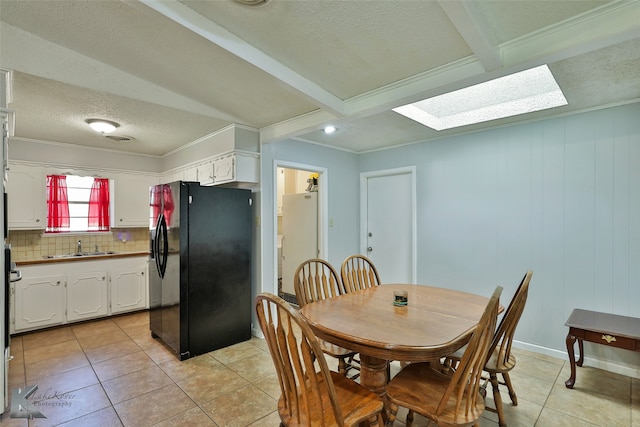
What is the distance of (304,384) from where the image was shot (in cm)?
133

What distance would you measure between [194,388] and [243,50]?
2.51 m

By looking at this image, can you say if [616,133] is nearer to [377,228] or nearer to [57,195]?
[377,228]

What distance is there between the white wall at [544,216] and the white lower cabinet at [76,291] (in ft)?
12.9

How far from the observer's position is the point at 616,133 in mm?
2713

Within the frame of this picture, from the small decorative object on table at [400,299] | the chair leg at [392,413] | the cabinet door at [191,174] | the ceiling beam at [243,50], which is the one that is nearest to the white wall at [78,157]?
the cabinet door at [191,174]

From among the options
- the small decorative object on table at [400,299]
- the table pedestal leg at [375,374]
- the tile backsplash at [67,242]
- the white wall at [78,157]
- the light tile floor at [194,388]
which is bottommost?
the light tile floor at [194,388]

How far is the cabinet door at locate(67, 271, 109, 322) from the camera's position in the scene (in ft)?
12.7

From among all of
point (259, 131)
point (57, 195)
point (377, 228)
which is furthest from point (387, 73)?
point (57, 195)

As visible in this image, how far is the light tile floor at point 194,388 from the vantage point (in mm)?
2100

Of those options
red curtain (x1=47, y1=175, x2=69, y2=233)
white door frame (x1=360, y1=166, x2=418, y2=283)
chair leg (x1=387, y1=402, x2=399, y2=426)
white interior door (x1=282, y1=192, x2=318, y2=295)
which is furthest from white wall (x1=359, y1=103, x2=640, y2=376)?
red curtain (x1=47, y1=175, x2=69, y2=233)

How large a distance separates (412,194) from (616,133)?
197 centimetres

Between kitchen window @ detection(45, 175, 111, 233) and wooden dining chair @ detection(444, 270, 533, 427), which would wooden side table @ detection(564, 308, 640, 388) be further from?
kitchen window @ detection(45, 175, 111, 233)

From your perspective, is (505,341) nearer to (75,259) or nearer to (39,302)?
(75,259)

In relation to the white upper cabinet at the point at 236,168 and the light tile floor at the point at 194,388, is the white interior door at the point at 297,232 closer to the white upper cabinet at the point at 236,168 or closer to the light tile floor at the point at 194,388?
the white upper cabinet at the point at 236,168
